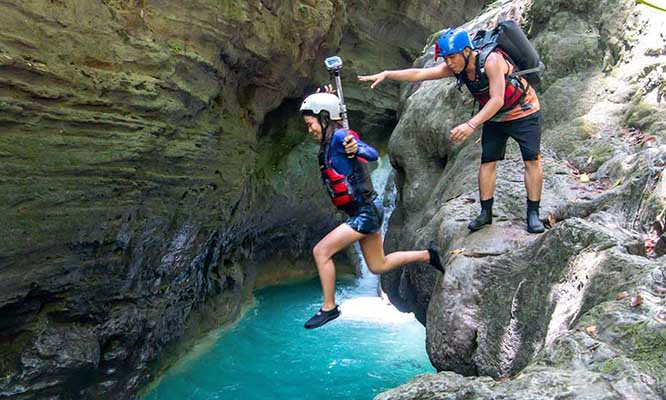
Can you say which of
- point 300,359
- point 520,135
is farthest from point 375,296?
point 520,135

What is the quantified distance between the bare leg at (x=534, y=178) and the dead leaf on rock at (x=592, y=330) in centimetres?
223

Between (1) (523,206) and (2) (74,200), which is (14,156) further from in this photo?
(1) (523,206)

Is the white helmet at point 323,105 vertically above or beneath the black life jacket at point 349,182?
above

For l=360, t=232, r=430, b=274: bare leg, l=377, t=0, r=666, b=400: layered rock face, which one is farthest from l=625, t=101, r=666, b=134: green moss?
l=360, t=232, r=430, b=274: bare leg

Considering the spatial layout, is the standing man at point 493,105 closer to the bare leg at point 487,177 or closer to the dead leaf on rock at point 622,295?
the bare leg at point 487,177

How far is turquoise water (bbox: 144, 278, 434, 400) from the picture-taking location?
297 inches

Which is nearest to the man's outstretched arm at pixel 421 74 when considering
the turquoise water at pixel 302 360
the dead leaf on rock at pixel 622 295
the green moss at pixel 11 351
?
the dead leaf on rock at pixel 622 295

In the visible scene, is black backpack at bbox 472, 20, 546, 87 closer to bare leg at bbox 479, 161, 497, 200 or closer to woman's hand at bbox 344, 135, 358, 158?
bare leg at bbox 479, 161, 497, 200

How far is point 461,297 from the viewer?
15.0 feet

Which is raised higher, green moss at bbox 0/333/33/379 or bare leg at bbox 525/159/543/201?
bare leg at bbox 525/159/543/201

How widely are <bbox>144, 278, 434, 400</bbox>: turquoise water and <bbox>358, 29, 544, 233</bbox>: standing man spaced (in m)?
3.78

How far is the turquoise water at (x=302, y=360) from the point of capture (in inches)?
297

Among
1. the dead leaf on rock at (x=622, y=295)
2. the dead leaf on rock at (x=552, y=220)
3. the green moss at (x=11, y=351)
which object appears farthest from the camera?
the green moss at (x=11, y=351)

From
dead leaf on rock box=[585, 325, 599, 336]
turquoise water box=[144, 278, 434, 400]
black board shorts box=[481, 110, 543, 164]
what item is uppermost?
black board shorts box=[481, 110, 543, 164]
